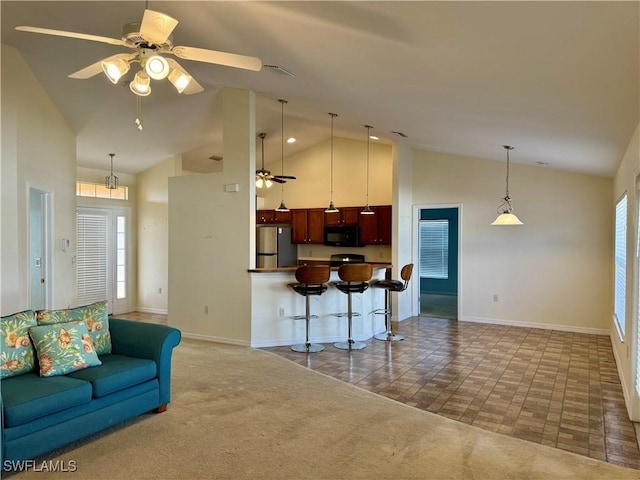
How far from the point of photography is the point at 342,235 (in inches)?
323

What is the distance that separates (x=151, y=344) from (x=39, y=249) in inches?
104

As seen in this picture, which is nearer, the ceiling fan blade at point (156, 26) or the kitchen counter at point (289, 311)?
the ceiling fan blade at point (156, 26)

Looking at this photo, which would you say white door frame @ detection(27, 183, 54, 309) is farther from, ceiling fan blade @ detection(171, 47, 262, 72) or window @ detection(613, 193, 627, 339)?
window @ detection(613, 193, 627, 339)

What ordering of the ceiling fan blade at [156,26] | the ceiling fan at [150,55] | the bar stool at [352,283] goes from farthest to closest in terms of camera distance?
the bar stool at [352,283] < the ceiling fan at [150,55] < the ceiling fan blade at [156,26]

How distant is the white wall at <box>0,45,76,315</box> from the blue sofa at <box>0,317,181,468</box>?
1346 millimetres

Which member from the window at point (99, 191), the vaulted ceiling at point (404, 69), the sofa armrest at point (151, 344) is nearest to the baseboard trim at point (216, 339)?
the sofa armrest at point (151, 344)

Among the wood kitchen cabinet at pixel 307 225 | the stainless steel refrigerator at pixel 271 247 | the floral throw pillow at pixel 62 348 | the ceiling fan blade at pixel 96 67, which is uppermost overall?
the ceiling fan blade at pixel 96 67

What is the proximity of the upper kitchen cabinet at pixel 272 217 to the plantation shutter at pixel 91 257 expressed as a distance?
3109 mm

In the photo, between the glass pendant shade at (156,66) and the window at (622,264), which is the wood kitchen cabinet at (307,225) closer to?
the window at (622,264)

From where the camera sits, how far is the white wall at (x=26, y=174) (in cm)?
399

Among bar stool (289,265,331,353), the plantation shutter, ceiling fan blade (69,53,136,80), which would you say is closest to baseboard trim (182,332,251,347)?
bar stool (289,265,331,353)

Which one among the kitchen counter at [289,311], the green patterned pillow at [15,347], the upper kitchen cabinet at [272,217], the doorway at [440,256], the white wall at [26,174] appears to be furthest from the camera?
the doorway at [440,256]

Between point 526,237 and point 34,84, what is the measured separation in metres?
7.11

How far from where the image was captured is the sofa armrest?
11.0ft
